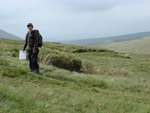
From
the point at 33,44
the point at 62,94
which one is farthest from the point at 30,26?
the point at 62,94

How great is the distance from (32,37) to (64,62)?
789 centimetres

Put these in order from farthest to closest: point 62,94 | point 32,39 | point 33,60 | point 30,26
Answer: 1. point 33,60
2. point 32,39
3. point 30,26
4. point 62,94

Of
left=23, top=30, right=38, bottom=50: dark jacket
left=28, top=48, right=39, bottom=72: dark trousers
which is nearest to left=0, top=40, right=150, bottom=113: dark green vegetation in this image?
left=28, top=48, right=39, bottom=72: dark trousers

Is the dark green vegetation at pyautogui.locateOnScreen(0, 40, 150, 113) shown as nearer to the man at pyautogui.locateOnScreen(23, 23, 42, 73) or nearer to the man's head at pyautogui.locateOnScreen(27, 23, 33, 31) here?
the man at pyautogui.locateOnScreen(23, 23, 42, 73)

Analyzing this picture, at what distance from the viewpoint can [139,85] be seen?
77.7 feet

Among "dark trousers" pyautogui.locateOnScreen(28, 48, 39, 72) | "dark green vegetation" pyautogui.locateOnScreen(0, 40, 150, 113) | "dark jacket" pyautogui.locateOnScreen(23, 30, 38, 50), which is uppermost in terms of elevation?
"dark jacket" pyautogui.locateOnScreen(23, 30, 38, 50)

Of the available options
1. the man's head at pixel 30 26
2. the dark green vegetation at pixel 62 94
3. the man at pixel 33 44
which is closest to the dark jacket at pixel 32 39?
the man at pixel 33 44

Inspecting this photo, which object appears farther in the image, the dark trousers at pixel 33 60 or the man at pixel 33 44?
the dark trousers at pixel 33 60

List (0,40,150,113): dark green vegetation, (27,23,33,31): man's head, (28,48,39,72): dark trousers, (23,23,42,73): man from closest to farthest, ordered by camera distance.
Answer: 1. (0,40,150,113): dark green vegetation
2. (27,23,33,31): man's head
3. (23,23,42,73): man
4. (28,48,39,72): dark trousers

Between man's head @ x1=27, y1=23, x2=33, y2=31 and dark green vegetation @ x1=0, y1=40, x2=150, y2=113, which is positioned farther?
man's head @ x1=27, y1=23, x2=33, y2=31

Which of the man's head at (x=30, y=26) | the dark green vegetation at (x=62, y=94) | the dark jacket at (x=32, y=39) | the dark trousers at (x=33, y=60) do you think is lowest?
the dark green vegetation at (x=62, y=94)

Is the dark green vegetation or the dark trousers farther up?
the dark trousers

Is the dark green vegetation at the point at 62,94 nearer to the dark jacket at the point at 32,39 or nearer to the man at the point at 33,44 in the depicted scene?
the man at the point at 33,44

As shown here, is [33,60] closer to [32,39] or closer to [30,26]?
[32,39]
